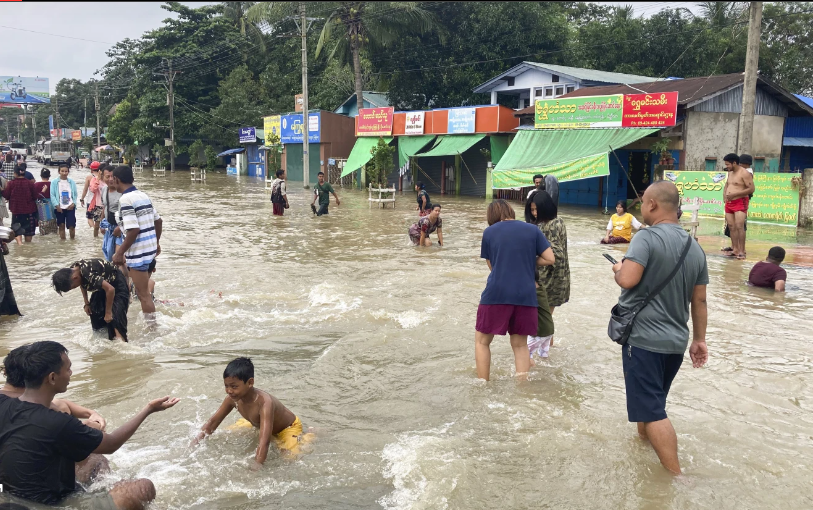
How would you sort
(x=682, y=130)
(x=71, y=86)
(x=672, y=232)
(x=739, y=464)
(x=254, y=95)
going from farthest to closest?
(x=71, y=86) → (x=254, y=95) → (x=682, y=130) → (x=739, y=464) → (x=672, y=232)

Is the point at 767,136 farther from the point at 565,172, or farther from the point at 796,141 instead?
the point at 565,172

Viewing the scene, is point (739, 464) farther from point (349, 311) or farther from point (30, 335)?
point (30, 335)

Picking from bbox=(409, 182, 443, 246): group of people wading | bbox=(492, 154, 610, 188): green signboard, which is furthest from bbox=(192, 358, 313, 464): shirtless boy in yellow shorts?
bbox=(492, 154, 610, 188): green signboard

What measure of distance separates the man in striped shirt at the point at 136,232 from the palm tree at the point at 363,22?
28.5 metres

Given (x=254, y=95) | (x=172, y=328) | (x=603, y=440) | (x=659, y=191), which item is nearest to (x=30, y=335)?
(x=172, y=328)

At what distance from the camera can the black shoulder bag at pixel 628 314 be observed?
385 cm

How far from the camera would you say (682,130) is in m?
19.4

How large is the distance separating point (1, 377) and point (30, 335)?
1.62 m

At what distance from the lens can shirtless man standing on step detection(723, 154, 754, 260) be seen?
1103cm

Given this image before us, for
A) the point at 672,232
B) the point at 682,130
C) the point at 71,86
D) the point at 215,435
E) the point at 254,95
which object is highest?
the point at 71,86

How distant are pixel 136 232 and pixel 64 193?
8166mm

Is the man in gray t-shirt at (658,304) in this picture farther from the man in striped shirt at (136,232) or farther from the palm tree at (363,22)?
the palm tree at (363,22)

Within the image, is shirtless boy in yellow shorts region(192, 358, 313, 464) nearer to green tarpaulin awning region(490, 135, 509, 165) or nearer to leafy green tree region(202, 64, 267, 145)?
green tarpaulin awning region(490, 135, 509, 165)

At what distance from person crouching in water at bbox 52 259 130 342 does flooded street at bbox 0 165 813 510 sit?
19 centimetres
